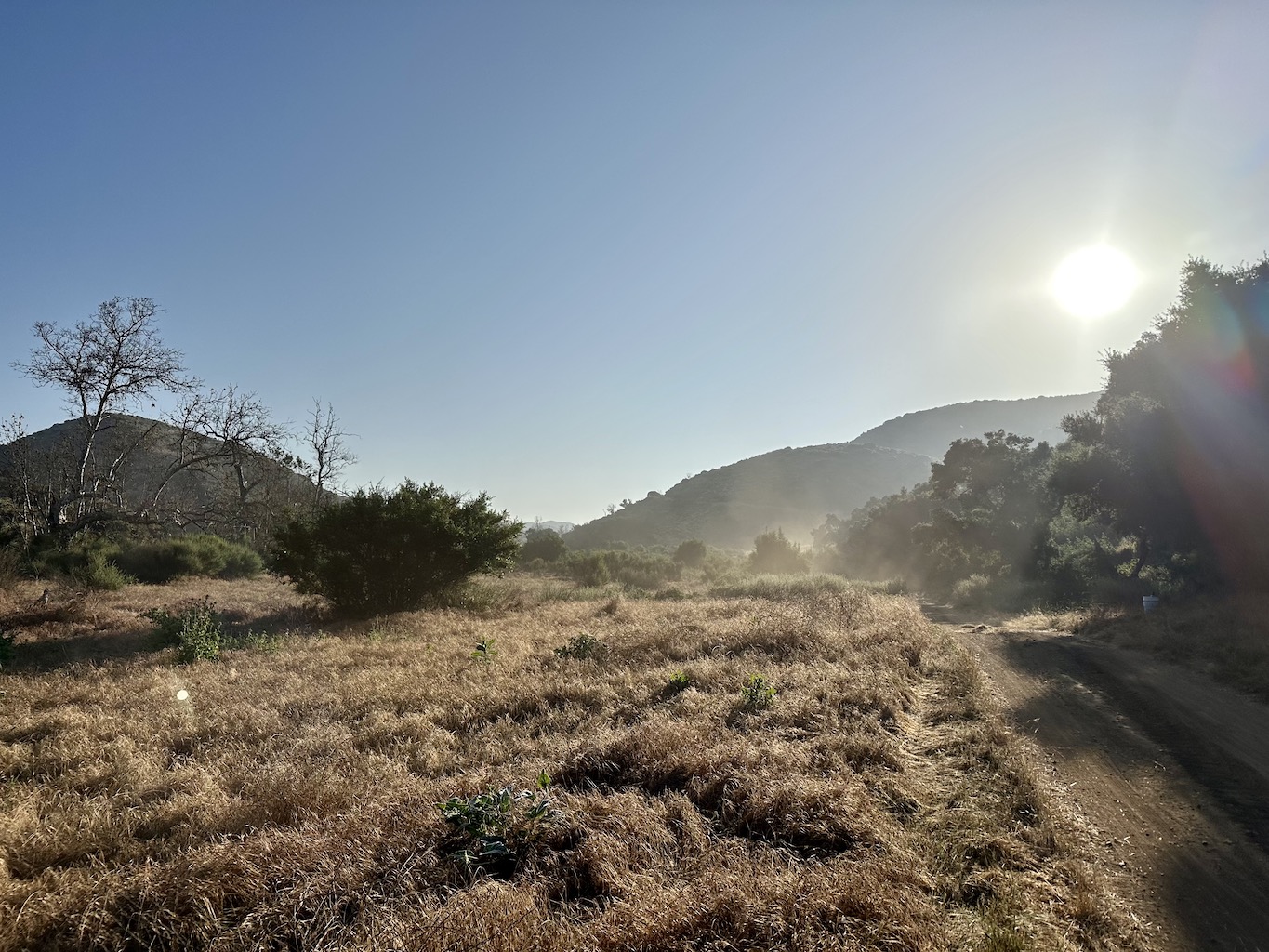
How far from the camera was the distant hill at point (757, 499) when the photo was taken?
10431 cm

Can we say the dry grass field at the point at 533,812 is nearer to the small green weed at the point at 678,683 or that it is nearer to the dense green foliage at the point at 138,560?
the small green weed at the point at 678,683

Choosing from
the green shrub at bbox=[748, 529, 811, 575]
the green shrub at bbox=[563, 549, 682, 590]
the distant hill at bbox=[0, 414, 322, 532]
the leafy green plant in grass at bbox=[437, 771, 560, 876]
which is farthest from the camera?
the green shrub at bbox=[748, 529, 811, 575]

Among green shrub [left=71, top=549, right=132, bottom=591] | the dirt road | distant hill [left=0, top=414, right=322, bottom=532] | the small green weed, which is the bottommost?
the dirt road

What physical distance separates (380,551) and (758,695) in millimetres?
12464

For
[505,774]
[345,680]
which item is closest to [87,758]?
[345,680]

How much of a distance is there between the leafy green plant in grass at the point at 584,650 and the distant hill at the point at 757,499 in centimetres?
6836

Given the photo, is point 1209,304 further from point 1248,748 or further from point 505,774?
point 505,774

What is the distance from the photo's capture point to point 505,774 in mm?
5367

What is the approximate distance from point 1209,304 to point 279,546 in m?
28.2

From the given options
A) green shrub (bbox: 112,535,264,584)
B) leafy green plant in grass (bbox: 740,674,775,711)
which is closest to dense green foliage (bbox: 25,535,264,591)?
green shrub (bbox: 112,535,264,584)

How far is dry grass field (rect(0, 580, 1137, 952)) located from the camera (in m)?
→ 3.19

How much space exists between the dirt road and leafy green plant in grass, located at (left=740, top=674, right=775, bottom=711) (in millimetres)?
2983

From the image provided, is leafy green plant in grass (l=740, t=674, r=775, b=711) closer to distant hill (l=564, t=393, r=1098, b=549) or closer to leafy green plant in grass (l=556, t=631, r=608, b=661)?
leafy green plant in grass (l=556, t=631, r=608, b=661)

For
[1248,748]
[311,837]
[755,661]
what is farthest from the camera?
[755,661]
